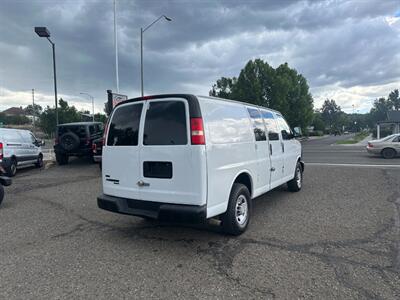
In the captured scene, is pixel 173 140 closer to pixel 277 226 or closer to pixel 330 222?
pixel 277 226

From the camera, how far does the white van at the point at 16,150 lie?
34.5ft

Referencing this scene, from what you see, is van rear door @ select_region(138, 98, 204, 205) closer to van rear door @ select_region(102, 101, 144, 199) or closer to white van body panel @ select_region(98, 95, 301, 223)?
white van body panel @ select_region(98, 95, 301, 223)

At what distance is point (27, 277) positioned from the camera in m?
3.26

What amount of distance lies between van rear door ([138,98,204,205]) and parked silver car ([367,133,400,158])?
1576 centimetres

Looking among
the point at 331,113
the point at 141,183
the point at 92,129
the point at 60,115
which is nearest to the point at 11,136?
the point at 92,129

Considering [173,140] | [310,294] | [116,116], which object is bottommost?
[310,294]

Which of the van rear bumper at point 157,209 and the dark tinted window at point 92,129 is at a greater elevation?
the dark tinted window at point 92,129

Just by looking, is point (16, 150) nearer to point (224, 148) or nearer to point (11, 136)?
point (11, 136)

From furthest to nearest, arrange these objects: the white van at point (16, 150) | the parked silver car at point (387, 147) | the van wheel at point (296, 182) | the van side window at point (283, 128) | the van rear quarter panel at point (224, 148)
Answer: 1. the parked silver car at point (387, 147)
2. the white van at point (16, 150)
3. the van wheel at point (296, 182)
4. the van side window at point (283, 128)
5. the van rear quarter panel at point (224, 148)

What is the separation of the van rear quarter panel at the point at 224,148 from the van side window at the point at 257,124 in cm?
34

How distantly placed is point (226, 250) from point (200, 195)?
2.94ft

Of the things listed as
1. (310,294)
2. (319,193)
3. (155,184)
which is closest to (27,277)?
(155,184)

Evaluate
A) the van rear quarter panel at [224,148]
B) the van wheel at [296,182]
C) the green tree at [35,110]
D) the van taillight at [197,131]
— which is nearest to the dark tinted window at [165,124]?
the van taillight at [197,131]

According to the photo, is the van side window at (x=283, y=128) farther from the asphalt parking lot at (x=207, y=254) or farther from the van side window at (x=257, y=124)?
the asphalt parking lot at (x=207, y=254)
